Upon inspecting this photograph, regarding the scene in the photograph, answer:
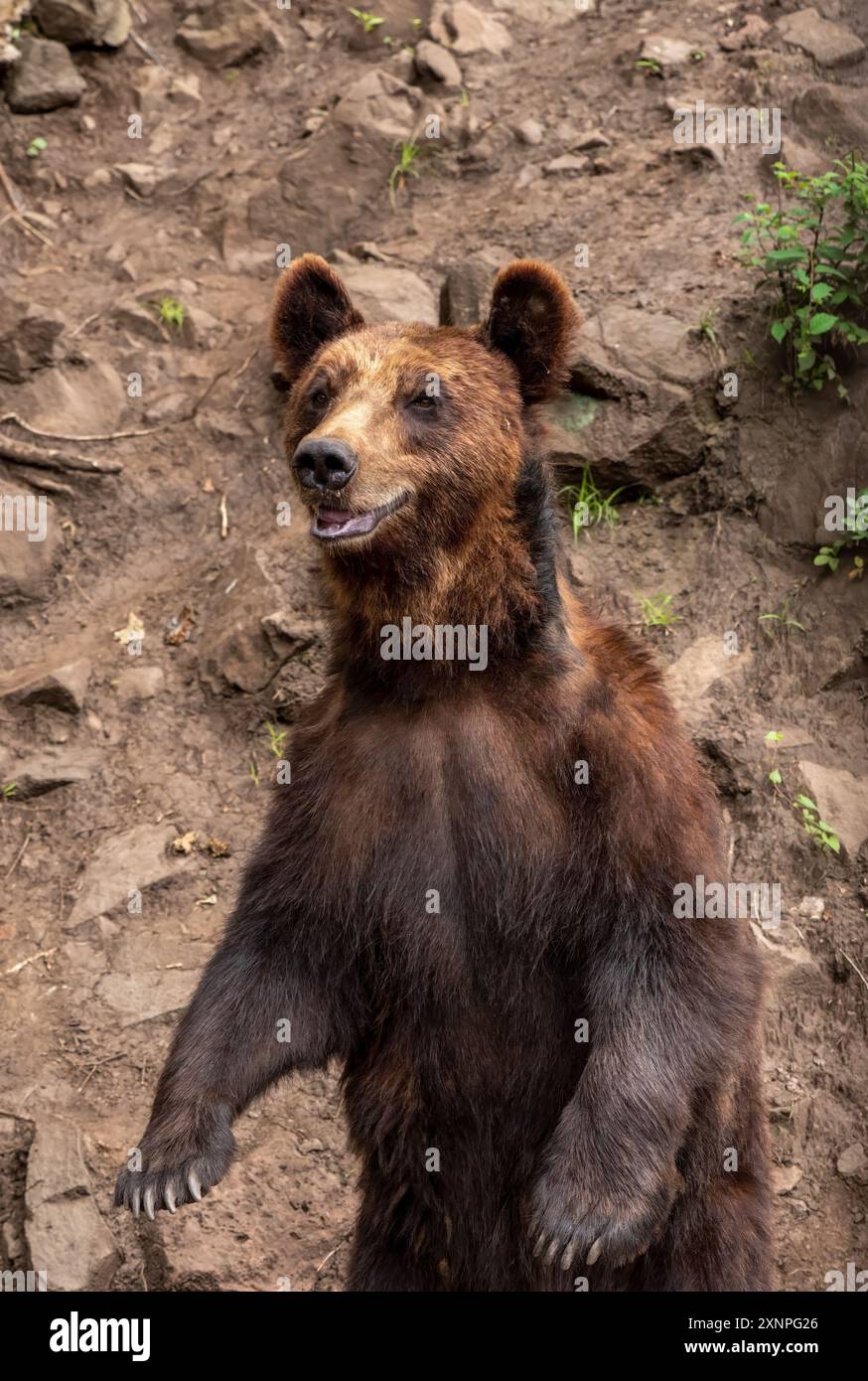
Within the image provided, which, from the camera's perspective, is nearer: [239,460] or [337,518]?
[337,518]

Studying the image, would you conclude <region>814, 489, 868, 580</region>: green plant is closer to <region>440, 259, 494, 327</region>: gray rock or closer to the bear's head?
<region>440, 259, 494, 327</region>: gray rock

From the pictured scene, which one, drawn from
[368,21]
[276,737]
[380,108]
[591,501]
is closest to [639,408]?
[591,501]

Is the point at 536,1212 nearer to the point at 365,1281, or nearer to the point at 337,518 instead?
the point at 365,1281

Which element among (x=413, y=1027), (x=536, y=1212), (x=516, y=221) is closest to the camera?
(x=536, y=1212)

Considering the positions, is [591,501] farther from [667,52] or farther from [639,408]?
[667,52]

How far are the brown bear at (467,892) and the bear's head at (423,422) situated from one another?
1cm

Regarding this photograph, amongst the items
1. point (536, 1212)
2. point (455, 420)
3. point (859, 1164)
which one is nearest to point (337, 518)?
point (455, 420)

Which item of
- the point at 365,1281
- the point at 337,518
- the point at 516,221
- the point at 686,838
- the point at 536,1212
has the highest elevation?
the point at 516,221

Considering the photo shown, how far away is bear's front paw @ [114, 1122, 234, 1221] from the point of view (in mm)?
5082

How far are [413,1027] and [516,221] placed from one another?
591 cm

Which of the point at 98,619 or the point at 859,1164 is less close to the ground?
the point at 98,619

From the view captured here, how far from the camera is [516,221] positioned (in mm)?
9547

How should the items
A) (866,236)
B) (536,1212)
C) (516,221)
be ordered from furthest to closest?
1. (516,221)
2. (866,236)
3. (536,1212)

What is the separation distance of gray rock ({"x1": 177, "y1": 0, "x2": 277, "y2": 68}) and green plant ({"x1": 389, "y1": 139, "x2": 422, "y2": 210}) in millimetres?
1710
